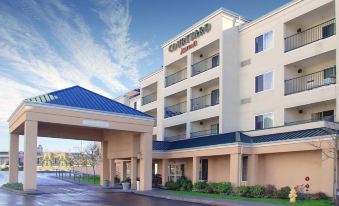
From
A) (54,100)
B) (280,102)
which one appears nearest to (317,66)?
(280,102)

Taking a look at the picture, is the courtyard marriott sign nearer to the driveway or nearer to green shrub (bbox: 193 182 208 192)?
green shrub (bbox: 193 182 208 192)

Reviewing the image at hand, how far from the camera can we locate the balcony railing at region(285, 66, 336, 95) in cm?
2919

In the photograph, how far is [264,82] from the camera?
34.0 m

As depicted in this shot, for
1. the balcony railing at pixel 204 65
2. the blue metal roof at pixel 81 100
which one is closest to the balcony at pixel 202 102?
the balcony railing at pixel 204 65

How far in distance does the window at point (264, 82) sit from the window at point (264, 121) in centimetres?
215

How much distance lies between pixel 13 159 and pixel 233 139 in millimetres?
19555

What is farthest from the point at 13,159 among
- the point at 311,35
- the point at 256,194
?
the point at 311,35

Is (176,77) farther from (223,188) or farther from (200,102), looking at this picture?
(223,188)

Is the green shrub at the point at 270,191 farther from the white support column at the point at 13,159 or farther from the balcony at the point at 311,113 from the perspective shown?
the white support column at the point at 13,159

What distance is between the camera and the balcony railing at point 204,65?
131 ft

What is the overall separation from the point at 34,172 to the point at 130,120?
8.47 meters

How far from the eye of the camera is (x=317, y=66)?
30969 mm

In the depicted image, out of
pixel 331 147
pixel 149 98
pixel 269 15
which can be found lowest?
pixel 331 147

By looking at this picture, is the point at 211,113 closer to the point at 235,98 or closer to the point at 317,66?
the point at 235,98
